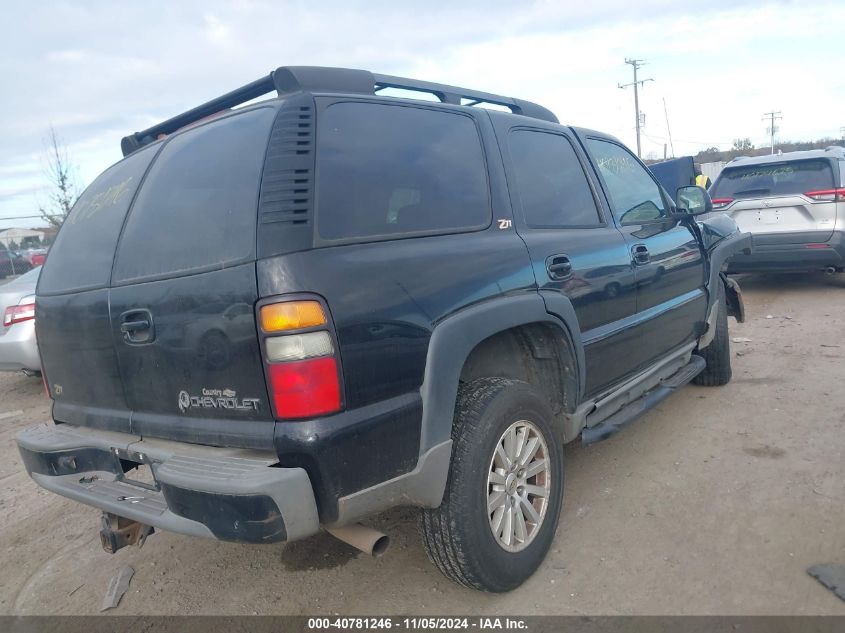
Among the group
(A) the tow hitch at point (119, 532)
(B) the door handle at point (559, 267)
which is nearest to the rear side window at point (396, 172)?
(B) the door handle at point (559, 267)

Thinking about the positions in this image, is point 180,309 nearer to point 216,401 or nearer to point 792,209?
point 216,401

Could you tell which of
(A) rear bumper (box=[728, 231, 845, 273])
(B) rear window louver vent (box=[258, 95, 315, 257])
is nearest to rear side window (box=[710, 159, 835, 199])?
(A) rear bumper (box=[728, 231, 845, 273])

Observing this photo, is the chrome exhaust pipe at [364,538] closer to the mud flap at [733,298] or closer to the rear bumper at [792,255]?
the mud flap at [733,298]

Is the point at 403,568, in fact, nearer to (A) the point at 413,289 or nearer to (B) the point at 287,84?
(A) the point at 413,289

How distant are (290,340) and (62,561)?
2208 millimetres

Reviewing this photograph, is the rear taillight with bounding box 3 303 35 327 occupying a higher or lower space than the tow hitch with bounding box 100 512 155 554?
higher

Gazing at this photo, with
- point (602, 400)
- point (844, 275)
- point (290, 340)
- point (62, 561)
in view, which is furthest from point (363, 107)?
point (844, 275)

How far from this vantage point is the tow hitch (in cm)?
260

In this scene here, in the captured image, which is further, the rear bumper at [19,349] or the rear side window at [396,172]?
the rear bumper at [19,349]

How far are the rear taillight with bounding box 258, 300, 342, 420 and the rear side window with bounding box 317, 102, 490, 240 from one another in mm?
294

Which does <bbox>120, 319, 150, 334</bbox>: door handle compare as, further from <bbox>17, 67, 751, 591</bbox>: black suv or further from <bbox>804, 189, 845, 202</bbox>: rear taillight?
<bbox>804, 189, 845, 202</bbox>: rear taillight

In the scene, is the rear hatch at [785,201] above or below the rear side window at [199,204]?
below

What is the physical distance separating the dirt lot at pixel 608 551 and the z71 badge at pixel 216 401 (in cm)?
102

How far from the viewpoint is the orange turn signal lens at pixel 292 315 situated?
2.02 meters
